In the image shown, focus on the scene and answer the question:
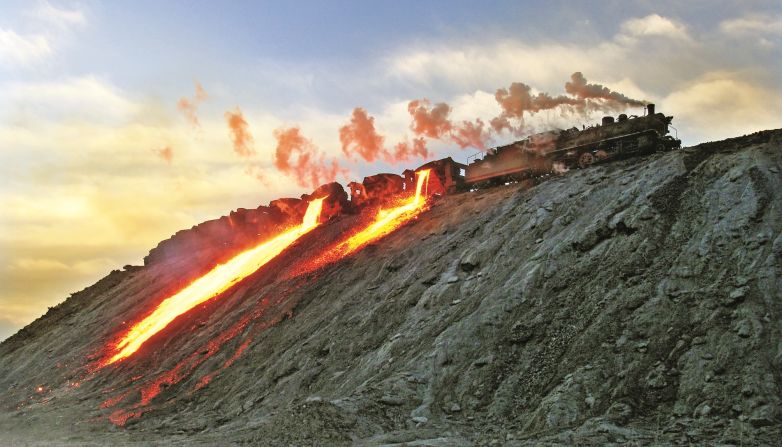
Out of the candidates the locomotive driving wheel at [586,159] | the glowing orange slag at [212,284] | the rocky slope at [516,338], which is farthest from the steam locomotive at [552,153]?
the glowing orange slag at [212,284]

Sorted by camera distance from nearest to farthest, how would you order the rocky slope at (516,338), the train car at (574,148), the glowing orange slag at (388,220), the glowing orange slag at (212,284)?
the rocky slope at (516,338) → the train car at (574,148) → the glowing orange slag at (388,220) → the glowing orange slag at (212,284)

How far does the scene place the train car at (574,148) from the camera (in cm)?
3206

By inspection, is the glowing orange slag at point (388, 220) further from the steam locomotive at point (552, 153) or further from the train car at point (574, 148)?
the train car at point (574, 148)

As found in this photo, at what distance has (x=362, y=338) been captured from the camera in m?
26.0

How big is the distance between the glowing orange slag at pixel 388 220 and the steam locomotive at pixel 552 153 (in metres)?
0.98

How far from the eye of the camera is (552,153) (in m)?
35.9

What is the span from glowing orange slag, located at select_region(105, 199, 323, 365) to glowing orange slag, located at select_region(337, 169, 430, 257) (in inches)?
285

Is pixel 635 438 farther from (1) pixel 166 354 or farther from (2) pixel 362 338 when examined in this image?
(1) pixel 166 354

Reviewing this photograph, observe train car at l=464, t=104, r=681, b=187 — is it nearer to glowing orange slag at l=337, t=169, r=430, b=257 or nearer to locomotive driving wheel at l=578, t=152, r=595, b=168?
locomotive driving wheel at l=578, t=152, r=595, b=168

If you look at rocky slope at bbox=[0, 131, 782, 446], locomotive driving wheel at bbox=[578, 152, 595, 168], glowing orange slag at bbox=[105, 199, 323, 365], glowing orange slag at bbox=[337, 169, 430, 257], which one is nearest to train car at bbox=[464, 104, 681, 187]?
locomotive driving wheel at bbox=[578, 152, 595, 168]

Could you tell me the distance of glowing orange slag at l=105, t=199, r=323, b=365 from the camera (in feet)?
132

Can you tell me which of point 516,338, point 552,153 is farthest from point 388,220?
point 516,338

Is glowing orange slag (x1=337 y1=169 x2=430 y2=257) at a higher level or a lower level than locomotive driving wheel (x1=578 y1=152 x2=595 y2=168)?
lower

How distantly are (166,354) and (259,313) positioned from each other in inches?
219
